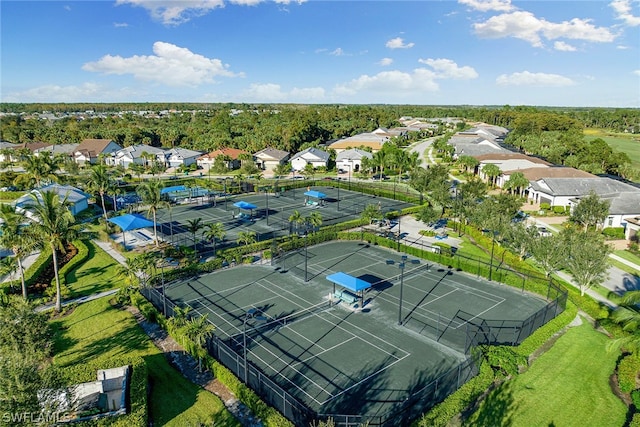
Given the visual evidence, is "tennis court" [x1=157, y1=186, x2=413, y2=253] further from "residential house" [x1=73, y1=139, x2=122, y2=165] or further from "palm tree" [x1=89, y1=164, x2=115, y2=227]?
"residential house" [x1=73, y1=139, x2=122, y2=165]

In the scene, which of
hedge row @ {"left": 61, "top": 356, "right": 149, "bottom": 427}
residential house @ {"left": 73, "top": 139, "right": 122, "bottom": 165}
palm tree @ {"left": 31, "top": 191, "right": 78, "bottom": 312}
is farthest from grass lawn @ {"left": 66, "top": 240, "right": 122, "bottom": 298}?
residential house @ {"left": 73, "top": 139, "right": 122, "bottom": 165}

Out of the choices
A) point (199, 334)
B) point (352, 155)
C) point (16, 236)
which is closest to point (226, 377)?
point (199, 334)

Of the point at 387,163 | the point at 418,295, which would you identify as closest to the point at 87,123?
the point at 387,163

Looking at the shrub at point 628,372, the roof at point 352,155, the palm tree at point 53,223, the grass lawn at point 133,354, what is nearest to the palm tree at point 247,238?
the grass lawn at point 133,354

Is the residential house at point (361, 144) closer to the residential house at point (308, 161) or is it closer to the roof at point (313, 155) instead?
the roof at point (313, 155)

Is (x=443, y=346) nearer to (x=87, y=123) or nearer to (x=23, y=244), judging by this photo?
(x=23, y=244)
